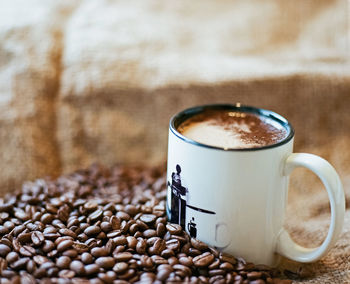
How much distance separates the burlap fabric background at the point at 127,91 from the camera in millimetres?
1347

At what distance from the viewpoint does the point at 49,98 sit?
4.58ft

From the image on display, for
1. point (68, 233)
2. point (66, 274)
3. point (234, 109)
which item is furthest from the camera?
point (234, 109)

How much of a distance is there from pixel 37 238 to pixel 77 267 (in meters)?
0.13

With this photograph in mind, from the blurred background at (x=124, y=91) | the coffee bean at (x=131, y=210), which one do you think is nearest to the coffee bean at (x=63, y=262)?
the coffee bean at (x=131, y=210)

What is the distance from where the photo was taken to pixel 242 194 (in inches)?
32.6

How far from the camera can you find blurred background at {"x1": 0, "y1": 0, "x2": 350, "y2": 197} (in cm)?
136

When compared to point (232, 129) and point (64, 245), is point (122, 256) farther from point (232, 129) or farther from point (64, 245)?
point (232, 129)

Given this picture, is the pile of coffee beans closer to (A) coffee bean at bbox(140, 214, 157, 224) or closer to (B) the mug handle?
(A) coffee bean at bbox(140, 214, 157, 224)

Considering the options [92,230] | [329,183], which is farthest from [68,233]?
[329,183]

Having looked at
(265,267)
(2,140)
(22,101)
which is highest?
(22,101)

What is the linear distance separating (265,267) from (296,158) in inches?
9.0

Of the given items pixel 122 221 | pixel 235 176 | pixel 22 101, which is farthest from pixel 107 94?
pixel 235 176

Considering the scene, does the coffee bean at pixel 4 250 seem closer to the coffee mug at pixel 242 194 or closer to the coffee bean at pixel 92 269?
the coffee bean at pixel 92 269

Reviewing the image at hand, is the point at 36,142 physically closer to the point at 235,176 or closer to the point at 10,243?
the point at 10,243
